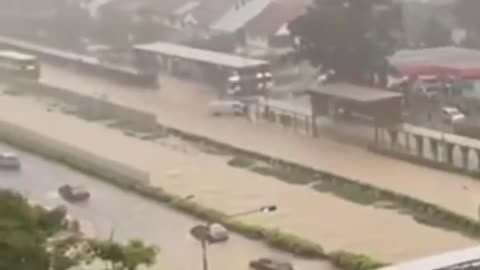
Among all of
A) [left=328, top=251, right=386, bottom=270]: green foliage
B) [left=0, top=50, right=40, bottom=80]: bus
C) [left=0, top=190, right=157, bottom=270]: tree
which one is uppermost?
[left=0, top=190, right=157, bottom=270]: tree

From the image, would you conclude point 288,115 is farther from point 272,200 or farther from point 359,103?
point 272,200

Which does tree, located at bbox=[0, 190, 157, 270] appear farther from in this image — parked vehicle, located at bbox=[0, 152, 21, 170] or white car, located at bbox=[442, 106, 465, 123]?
white car, located at bbox=[442, 106, 465, 123]

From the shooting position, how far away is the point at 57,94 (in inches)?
321

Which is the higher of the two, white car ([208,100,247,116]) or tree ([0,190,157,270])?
tree ([0,190,157,270])

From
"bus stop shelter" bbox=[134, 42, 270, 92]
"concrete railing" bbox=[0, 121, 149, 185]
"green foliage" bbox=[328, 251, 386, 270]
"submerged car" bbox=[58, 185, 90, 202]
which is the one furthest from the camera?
"bus stop shelter" bbox=[134, 42, 270, 92]

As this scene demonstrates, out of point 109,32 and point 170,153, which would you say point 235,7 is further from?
point 170,153

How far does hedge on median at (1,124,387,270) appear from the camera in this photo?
175 inches

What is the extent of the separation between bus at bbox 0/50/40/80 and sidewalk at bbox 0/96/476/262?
1.71 m

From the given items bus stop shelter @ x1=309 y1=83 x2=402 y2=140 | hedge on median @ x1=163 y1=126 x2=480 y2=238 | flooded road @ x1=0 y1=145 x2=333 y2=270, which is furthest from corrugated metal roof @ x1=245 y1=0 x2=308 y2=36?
flooded road @ x1=0 y1=145 x2=333 y2=270

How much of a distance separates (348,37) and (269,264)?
298 cm

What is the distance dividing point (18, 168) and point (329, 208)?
1.89 meters

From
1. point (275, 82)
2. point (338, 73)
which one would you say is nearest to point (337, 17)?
point (338, 73)

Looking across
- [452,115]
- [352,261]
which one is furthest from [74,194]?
[452,115]

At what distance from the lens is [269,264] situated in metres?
4.43
